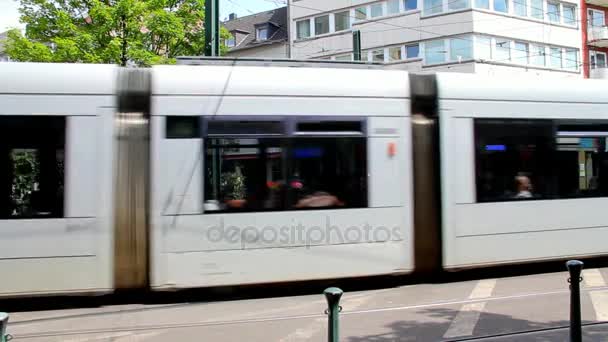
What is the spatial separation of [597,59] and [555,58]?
5264mm

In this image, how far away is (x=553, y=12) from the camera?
34.1 meters

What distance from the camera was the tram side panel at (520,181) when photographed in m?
7.76

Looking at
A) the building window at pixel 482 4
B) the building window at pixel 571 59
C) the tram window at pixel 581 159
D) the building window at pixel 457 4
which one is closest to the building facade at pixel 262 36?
the building window at pixel 457 4

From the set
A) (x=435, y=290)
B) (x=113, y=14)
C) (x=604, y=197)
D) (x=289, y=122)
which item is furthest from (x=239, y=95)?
(x=113, y=14)

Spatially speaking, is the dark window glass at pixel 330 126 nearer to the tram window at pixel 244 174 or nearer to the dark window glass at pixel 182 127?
the tram window at pixel 244 174

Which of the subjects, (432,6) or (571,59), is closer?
(432,6)

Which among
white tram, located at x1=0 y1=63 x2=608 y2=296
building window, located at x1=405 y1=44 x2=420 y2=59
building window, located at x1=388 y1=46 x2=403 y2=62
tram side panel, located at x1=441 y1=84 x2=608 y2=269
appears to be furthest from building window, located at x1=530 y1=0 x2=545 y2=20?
white tram, located at x1=0 y1=63 x2=608 y2=296

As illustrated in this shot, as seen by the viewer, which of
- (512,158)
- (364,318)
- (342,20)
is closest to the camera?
(364,318)

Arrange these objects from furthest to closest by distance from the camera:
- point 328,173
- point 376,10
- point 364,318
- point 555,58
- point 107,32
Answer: point 376,10 → point 555,58 → point 107,32 → point 328,173 → point 364,318

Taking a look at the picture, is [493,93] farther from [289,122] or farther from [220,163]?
[220,163]

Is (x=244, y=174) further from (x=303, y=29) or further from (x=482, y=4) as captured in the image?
(x=303, y=29)

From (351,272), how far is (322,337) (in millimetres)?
1925

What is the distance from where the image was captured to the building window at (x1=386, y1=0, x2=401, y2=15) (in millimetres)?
33594

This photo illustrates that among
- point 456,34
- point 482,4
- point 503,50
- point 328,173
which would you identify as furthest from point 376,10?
point 328,173
